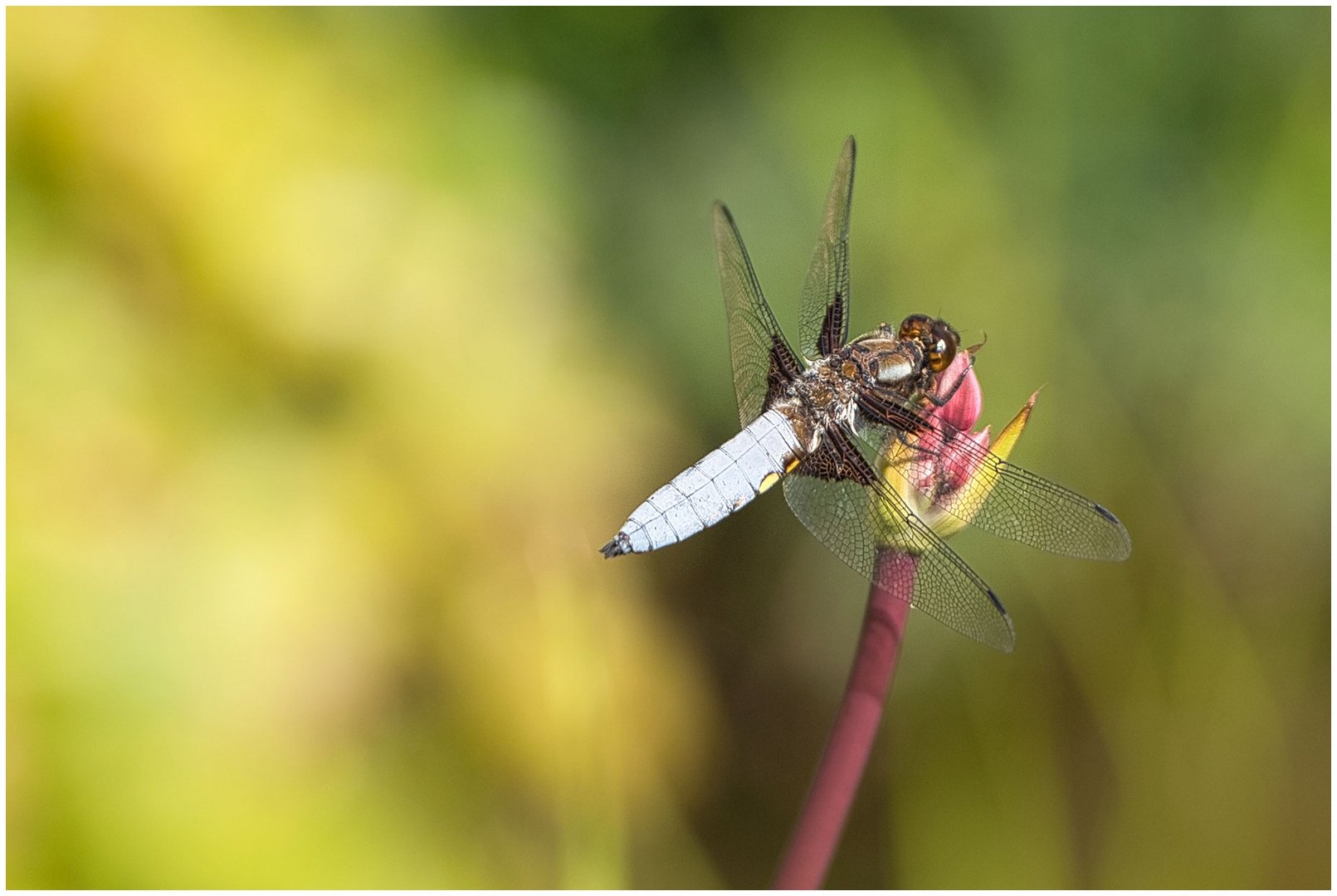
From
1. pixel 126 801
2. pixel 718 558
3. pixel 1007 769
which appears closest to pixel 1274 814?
pixel 1007 769

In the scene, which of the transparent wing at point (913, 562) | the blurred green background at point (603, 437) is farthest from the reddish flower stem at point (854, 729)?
the blurred green background at point (603, 437)

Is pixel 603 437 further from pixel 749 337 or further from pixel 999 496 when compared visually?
pixel 999 496

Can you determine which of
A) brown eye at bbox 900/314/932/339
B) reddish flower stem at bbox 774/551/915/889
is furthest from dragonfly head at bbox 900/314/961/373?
reddish flower stem at bbox 774/551/915/889

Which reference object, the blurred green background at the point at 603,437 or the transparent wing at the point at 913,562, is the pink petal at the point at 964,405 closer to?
the transparent wing at the point at 913,562

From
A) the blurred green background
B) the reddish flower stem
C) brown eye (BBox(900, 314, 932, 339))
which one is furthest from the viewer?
the blurred green background

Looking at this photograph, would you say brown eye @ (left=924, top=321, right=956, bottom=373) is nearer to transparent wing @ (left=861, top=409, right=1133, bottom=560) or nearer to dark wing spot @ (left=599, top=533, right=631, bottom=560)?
transparent wing @ (left=861, top=409, right=1133, bottom=560)

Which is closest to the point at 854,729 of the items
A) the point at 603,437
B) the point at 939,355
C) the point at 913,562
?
the point at 913,562

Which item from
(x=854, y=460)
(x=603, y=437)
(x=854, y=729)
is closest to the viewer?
(x=854, y=729)

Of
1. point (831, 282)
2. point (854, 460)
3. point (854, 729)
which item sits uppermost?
point (831, 282)
